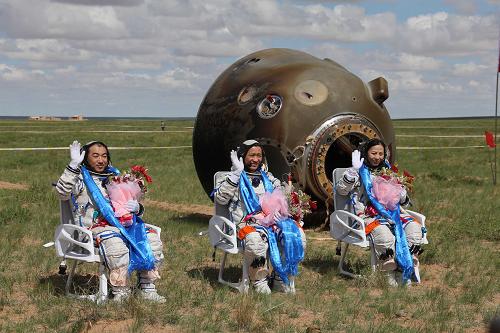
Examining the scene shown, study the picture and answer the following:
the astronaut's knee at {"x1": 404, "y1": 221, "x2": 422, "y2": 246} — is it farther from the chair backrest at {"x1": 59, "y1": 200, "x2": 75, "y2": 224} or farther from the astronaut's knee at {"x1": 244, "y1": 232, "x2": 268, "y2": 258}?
the chair backrest at {"x1": 59, "y1": 200, "x2": 75, "y2": 224}

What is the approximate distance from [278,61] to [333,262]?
10.1ft

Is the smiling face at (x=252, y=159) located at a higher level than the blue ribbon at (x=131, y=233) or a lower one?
higher

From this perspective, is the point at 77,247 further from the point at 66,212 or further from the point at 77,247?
the point at 66,212

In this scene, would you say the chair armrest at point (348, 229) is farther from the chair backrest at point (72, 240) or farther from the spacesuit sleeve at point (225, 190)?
the chair backrest at point (72, 240)

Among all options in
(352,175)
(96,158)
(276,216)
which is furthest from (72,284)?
(352,175)

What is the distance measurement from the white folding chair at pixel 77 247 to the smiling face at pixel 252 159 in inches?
45.3

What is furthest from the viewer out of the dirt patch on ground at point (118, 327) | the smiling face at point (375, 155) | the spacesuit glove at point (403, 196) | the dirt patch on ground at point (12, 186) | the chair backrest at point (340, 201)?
the dirt patch on ground at point (12, 186)

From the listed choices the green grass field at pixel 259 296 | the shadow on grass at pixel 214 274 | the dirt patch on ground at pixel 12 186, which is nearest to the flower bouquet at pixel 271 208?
the green grass field at pixel 259 296

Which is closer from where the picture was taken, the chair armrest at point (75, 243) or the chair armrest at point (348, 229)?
the chair armrest at point (75, 243)

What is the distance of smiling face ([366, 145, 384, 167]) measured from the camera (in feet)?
23.8

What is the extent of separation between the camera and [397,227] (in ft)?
22.9

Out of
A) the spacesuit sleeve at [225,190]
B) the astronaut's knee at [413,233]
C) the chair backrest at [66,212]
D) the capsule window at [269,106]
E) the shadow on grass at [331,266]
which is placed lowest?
the shadow on grass at [331,266]

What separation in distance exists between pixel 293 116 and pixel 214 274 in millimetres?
2486

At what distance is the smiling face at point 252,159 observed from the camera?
6.77m
